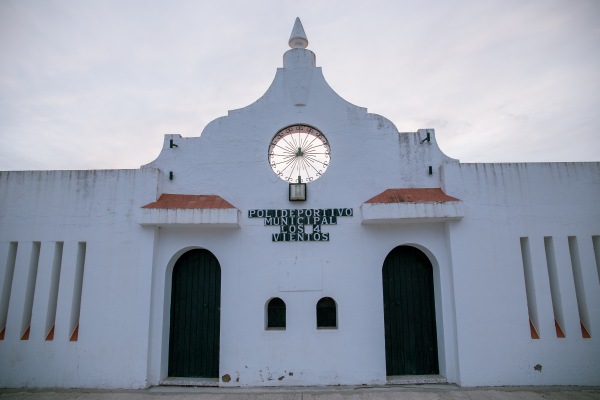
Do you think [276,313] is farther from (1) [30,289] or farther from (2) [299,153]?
(1) [30,289]

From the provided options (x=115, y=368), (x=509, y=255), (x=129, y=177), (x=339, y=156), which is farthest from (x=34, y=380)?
(x=509, y=255)

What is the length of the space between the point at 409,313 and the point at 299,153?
15.5 feet

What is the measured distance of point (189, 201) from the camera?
30.0 feet

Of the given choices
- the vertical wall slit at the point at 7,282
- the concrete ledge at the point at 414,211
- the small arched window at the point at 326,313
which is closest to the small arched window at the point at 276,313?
the small arched window at the point at 326,313

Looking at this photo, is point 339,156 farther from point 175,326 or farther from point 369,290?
point 175,326

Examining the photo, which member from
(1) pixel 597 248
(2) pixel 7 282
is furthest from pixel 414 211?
(2) pixel 7 282

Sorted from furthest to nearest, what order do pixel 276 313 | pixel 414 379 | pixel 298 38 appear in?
pixel 298 38, pixel 276 313, pixel 414 379

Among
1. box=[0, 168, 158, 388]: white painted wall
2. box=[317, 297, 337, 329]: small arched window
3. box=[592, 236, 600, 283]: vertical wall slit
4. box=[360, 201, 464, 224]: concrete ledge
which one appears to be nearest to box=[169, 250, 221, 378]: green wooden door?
box=[0, 168, 158, 388]: white painted wall

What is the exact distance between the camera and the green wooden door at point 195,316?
9.02m

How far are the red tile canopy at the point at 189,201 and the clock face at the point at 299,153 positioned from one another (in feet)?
5.18

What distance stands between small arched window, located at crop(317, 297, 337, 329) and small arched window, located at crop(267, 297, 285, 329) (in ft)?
2.79

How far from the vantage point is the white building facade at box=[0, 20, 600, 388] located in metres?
8.52

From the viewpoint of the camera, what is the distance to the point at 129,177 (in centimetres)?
925

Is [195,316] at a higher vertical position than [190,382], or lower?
higher
